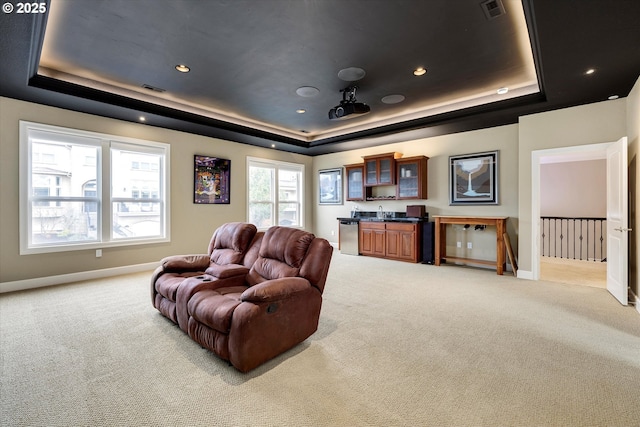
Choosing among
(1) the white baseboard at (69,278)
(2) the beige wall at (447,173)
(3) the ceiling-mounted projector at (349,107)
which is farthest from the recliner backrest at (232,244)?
(2) the beige wall at (447,173)

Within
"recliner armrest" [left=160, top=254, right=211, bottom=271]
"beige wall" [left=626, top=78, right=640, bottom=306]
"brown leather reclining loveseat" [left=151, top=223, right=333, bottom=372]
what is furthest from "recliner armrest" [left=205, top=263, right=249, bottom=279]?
"beige wall" [left=626, top=78, right=640, bottom=306]

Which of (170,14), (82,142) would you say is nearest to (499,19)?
(170,14)

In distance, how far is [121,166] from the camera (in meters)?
5.06

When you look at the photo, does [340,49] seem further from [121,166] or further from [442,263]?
[442,263]

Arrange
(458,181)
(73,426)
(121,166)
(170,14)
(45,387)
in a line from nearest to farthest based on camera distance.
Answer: (73,426), (45,387), (170,14), (121,166), (458,181)

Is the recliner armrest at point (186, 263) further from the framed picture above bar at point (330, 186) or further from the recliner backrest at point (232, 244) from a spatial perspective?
the framed picture above bar at point (330, 186)

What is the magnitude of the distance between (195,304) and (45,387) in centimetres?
101

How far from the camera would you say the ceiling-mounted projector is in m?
4.13

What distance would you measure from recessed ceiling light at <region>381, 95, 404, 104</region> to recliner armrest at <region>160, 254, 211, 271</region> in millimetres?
3702

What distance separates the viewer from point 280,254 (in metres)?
2.83

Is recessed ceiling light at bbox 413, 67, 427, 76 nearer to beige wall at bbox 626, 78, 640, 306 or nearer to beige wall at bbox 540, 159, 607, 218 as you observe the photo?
beige wall at bbox 626, 78, 640, 306

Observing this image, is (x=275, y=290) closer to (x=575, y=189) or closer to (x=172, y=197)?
(x=172, y=197)

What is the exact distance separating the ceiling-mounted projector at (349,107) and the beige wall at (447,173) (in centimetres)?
262

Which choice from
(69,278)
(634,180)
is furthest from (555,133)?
(69,278)
